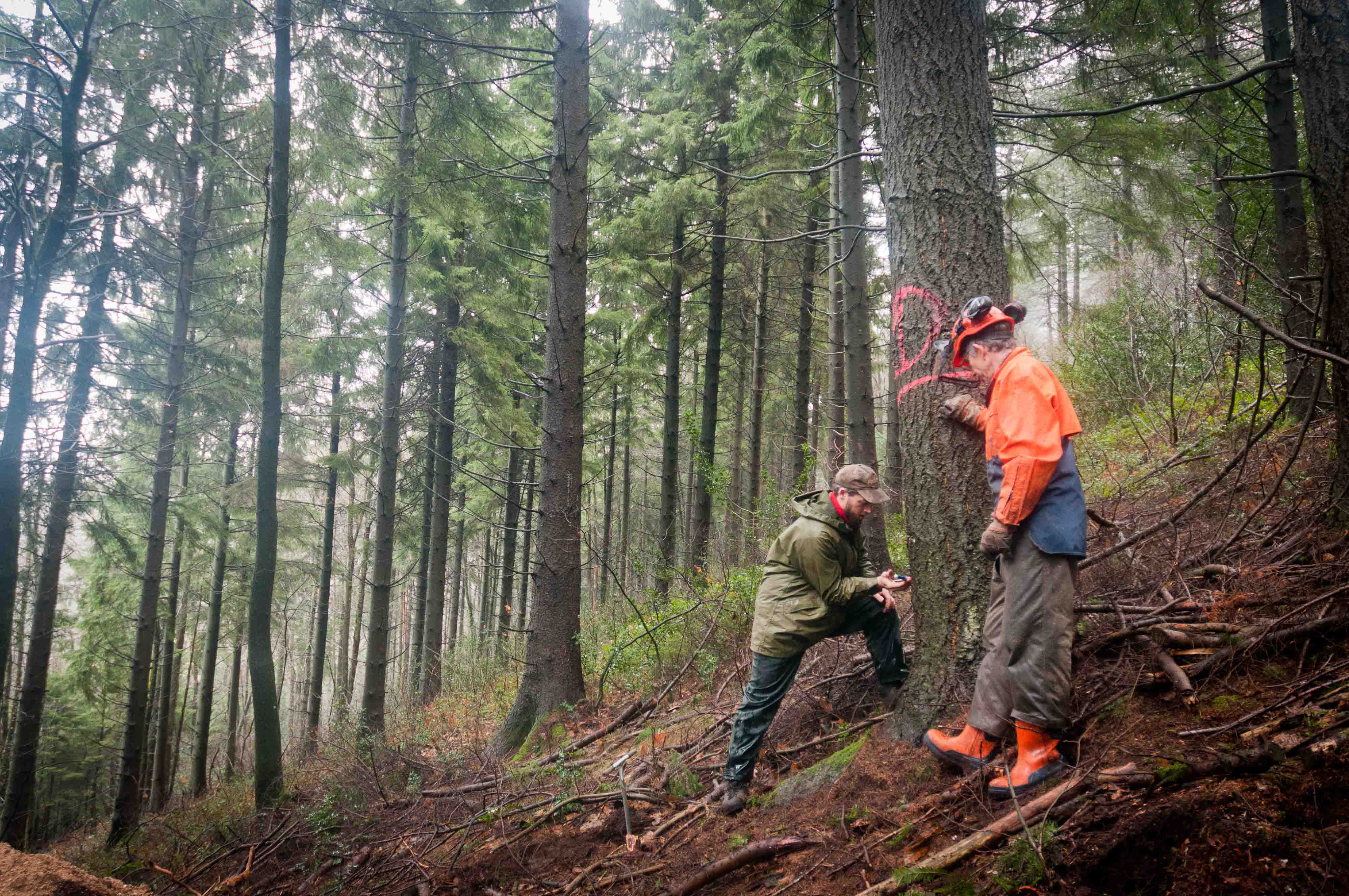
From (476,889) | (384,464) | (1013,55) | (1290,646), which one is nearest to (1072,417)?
(1290,646)

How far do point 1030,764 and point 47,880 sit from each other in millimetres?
5104

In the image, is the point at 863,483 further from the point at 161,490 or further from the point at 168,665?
the point at 168,665

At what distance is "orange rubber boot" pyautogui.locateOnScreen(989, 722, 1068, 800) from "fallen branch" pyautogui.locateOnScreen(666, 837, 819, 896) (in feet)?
2.97

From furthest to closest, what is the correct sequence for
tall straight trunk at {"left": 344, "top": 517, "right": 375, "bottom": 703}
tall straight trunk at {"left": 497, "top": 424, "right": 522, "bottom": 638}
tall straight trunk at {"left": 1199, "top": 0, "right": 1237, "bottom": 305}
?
tall straight trunk at {"left": 497, "top": 424, "right": 522, "bottom": 638} → tall straight trunk at {"left": 344, "top": 517, "right": 375, "bottom": 703} → tall straight trunk at {"left": 1199, "top": 0, "right": 1237, "bottom": 305}

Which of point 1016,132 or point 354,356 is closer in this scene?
point 1016,132

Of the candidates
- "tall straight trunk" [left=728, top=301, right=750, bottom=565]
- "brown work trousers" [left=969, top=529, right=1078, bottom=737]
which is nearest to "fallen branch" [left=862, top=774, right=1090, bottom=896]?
"brown work trousers" [left=969, top=529, right=1078, bottom=737]

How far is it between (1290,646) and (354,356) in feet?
51.7

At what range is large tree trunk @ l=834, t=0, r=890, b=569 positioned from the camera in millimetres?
7844

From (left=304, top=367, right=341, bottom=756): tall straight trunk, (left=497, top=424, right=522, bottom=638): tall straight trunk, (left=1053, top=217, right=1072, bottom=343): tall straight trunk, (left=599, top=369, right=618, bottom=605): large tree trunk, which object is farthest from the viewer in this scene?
(left=599, top=369, right=618, bottom=605): large tree trunk

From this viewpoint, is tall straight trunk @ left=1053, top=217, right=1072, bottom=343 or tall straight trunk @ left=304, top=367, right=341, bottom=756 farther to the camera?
tall straight trunk @ left=304, top=367, right=341, bottom=756

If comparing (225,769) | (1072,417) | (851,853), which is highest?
(1072,417)

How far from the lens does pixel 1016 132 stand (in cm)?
982

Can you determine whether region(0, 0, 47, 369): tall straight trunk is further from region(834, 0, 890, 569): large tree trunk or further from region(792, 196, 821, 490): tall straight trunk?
region(792, 196, 821, 490): tall straight trunk

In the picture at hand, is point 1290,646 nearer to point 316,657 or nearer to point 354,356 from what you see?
point 354,356
